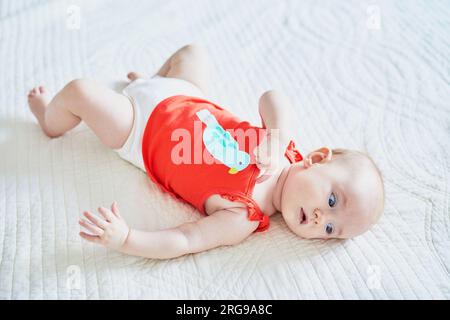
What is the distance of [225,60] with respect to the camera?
149cm

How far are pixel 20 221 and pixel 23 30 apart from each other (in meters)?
0.74

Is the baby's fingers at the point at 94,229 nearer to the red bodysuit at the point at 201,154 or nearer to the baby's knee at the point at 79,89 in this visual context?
the red bodysuit at the point at 201,154

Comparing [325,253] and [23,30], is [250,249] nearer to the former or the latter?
[325,253]

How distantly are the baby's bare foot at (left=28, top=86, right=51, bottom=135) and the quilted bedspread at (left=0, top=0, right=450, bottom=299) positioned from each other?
0.10ft

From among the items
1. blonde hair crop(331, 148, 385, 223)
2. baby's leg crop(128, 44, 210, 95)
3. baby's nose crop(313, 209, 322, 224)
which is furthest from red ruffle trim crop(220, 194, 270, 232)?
baby's leg crop(128, 44, 210, 95)

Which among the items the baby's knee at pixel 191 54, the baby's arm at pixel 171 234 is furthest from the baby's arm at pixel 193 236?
the baby's knee at pixel 191 54

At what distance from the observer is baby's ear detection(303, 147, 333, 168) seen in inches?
41.9

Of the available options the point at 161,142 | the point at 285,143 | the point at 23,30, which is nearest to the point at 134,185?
the point at 161,142

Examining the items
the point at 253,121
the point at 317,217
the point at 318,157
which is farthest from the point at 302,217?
the point at 253,121

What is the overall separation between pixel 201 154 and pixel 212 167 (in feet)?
0.14

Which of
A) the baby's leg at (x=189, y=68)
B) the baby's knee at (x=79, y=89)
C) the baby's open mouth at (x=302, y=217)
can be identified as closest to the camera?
the baby's open mouth at (x=302, y=217)

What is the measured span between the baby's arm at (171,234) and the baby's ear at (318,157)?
0.17m

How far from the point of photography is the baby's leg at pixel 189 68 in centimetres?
129

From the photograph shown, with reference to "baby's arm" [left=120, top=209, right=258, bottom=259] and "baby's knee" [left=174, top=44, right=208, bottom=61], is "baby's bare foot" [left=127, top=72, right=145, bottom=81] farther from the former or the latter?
"baby's arm" [left=120, top=209, right=258, bottom=259]
